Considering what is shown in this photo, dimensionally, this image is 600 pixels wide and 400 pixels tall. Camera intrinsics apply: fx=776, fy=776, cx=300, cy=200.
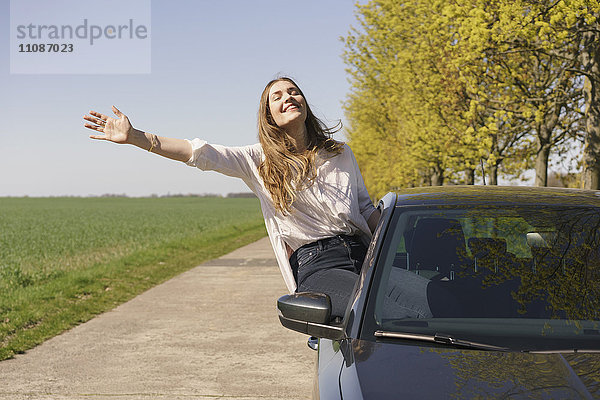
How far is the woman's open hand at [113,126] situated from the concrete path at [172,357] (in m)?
2.21

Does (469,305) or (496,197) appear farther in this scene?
(496,197)

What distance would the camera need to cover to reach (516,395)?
2.26 m

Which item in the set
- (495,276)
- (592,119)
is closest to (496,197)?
(495,276)

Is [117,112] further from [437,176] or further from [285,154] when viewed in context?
[437,176]

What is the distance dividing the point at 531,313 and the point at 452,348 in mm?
419

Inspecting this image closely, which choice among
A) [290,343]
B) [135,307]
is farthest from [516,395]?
[135,307]

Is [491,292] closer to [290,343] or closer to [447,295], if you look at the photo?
[447,295]

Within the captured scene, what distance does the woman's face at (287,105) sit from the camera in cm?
402

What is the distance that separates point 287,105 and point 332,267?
93cm

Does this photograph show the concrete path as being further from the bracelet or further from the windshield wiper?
the windshield wiper

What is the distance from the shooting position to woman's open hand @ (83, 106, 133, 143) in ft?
12.6

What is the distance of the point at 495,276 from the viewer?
3.12 m

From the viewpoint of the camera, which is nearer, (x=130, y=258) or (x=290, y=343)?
(x=290, y=343)

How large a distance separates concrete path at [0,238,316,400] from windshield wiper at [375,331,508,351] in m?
2.73
